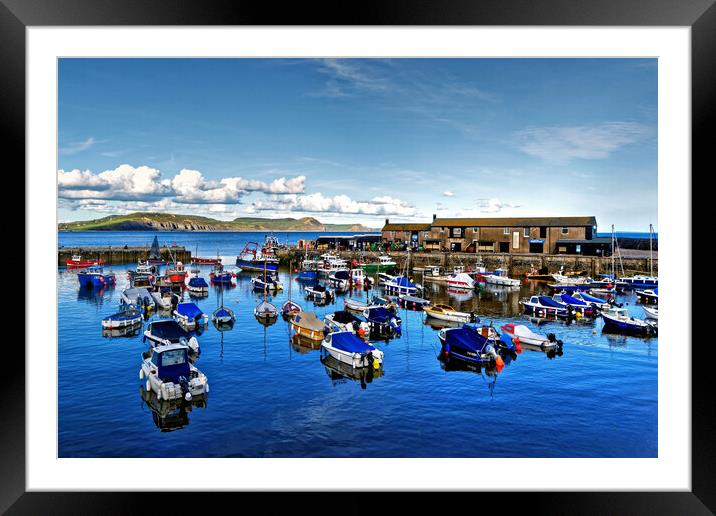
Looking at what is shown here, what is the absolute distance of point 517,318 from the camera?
2183 centimetres

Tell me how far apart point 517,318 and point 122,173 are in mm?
29013

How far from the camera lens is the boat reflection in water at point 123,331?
1795 cm

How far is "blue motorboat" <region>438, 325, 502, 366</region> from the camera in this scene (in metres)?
14.3

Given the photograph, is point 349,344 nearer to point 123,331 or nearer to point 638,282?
point 123,331

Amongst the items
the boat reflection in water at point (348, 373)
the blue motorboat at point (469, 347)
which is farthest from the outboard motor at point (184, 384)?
the blue motorboat at point (469, 347)

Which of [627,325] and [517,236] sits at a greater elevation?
[517,236]

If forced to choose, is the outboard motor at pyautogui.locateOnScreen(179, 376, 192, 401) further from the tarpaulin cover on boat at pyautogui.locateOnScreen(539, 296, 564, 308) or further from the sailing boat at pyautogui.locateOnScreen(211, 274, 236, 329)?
the tarpaulin cover on boat at pyautogui.locateOnScreen(539, 296, 564, 308)

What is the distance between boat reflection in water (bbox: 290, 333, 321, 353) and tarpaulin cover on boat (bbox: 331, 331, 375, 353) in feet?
5.37

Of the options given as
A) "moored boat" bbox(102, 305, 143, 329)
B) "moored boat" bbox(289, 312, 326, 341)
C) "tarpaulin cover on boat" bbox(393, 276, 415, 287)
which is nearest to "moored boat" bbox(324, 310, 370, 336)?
"moored boat" bbox(289, 312, 326, 341)

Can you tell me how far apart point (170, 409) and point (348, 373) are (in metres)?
4.97

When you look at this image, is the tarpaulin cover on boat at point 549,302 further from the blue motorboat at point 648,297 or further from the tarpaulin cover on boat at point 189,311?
the tarpaulin cover on boat at point 189,311
